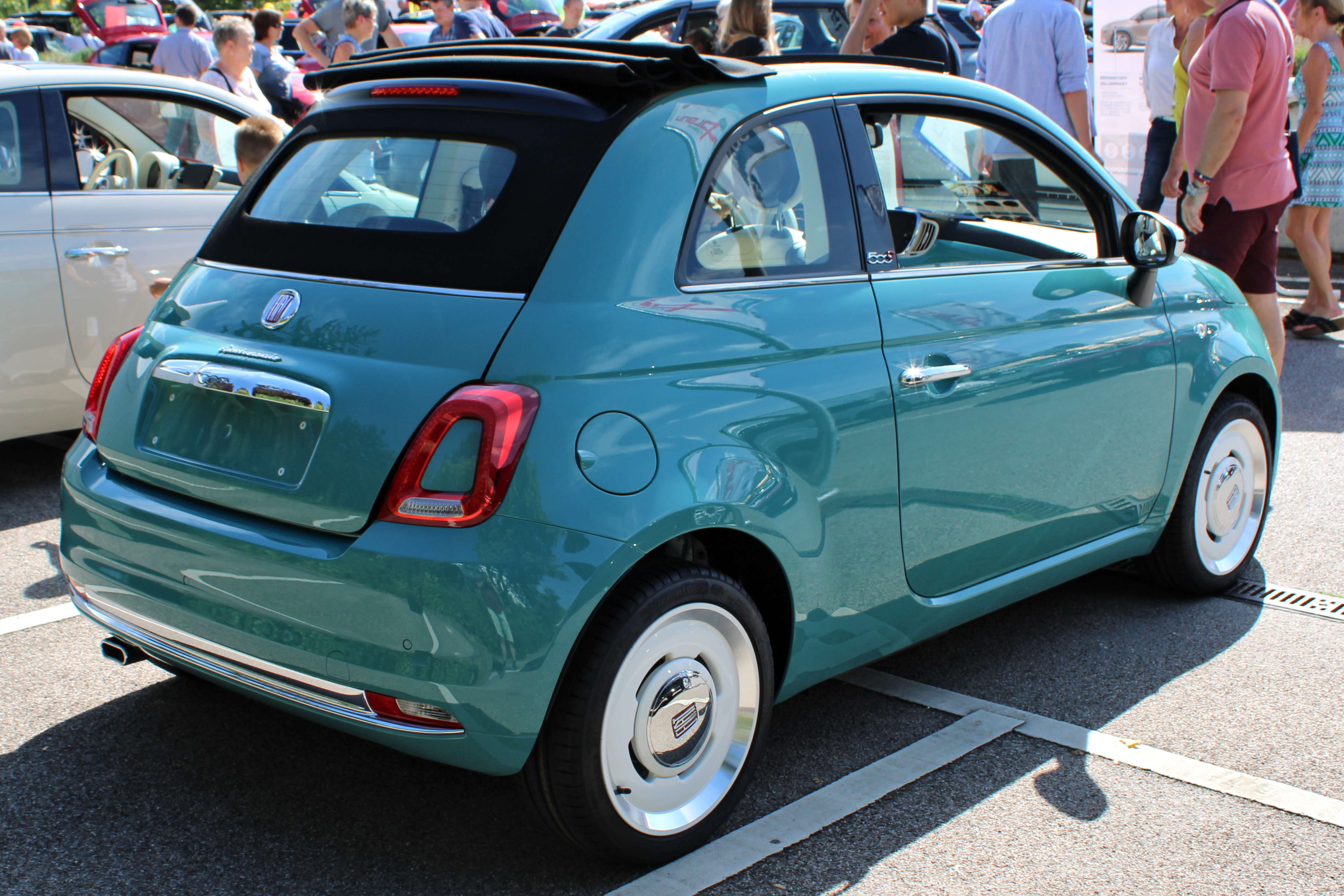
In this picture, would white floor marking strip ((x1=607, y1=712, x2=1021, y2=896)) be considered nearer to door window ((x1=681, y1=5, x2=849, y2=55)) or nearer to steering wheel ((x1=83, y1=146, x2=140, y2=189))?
steering wheel ((x1=83, y1=146, x2=140, y2=189))

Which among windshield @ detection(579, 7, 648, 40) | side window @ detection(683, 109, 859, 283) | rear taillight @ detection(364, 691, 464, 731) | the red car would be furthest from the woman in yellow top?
the red car

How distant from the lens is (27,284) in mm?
5109

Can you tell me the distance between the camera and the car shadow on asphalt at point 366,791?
2.65 metres

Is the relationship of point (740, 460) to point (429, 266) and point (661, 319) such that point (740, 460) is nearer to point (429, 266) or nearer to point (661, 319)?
point (661, 319)

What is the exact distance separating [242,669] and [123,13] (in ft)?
65.3

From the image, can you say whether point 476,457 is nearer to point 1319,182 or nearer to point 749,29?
point 749,29

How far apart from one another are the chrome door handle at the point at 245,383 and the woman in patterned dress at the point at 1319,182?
7.70 m

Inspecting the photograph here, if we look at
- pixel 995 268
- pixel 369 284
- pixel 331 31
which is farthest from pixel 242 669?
pixel 331 31

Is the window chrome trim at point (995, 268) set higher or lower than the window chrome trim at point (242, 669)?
higher

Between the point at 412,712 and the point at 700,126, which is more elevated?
the point at 700,126

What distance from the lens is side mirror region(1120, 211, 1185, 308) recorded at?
3.75m

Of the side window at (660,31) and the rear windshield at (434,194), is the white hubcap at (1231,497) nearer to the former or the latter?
the rear windshield at (434,194)

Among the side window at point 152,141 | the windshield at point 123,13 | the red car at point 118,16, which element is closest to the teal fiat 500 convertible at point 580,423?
the side window at point 152,141

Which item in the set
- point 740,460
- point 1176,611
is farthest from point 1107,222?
point 740,460
